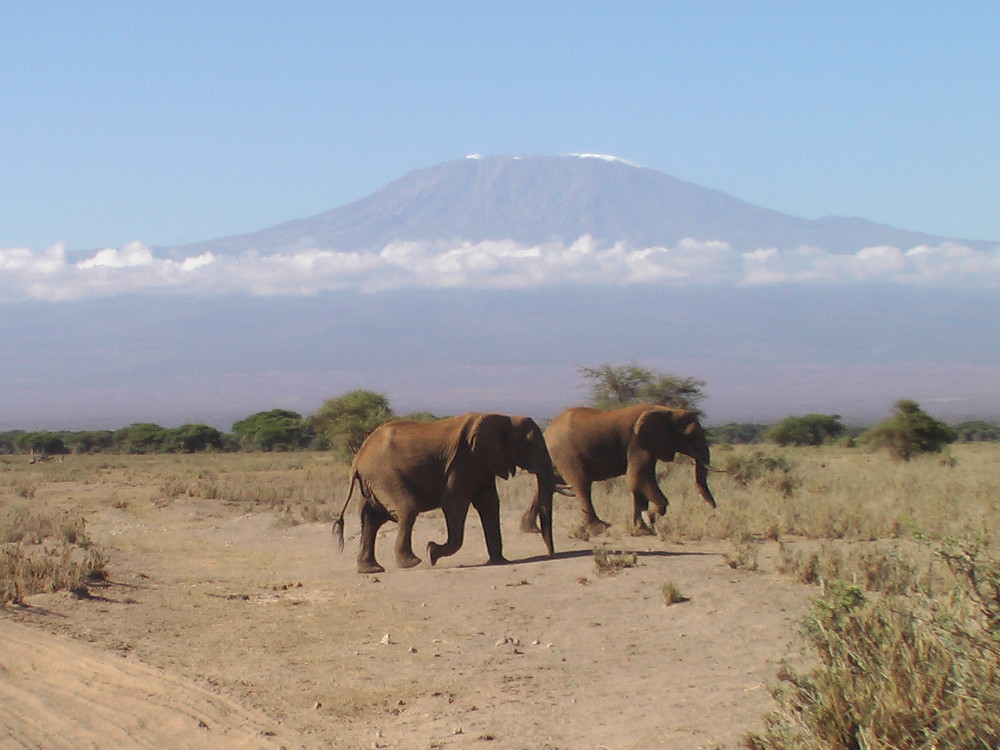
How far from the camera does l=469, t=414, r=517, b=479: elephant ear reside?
14.3 meters

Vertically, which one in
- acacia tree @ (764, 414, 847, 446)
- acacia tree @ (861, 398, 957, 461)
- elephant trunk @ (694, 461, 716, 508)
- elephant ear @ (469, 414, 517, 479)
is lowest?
acacia tree @ (764, 414, 847, 446)

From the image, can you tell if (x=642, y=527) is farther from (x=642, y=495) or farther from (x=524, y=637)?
(x=524, y=637)

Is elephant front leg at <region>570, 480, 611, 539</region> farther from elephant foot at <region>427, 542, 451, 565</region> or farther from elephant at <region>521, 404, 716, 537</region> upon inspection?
elephant foot at <region>427, 542, 451, 565</region>

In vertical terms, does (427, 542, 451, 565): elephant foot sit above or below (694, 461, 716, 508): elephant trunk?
below

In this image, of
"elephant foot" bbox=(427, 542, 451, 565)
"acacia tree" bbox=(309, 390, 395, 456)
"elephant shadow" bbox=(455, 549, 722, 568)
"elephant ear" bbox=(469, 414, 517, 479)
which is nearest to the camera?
"elephant shadow" bbox=(455, 549, 722, 568)

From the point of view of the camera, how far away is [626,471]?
17.2 m

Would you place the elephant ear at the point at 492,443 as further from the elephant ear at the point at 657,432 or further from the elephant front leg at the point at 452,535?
the elephant ear at the point at 657,432

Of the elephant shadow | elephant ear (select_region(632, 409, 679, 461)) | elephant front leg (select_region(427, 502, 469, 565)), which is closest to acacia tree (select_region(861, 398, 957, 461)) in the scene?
elephant ear (select_region(632, 409, 679, 461))

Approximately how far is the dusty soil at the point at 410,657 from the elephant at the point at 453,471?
20.0 inches

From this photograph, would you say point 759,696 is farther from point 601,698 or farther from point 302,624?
point 302,624

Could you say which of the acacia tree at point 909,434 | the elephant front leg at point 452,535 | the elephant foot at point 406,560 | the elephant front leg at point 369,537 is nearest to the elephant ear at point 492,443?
the elephant front leg at point 452,535

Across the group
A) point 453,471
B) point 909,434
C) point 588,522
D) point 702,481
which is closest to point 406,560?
point 453,471

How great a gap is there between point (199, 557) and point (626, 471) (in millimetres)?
6769

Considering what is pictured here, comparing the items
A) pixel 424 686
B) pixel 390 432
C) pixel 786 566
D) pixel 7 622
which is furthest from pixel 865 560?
pixel 7 622
